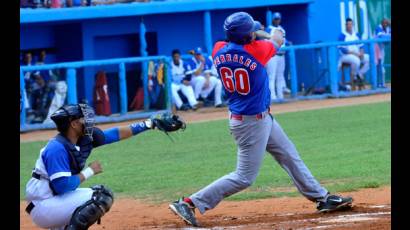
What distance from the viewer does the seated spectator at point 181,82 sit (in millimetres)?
18562

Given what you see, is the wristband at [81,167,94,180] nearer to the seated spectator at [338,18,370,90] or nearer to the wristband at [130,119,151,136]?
the wristband at [130,119,151,136]

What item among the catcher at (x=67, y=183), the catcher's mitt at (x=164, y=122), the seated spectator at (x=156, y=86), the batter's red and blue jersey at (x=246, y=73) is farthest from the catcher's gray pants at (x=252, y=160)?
the seated spectator at (x=156, y=86)

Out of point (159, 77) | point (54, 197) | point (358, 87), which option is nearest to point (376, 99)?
point (358, 87)

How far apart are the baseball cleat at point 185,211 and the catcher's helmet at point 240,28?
1.37 metres

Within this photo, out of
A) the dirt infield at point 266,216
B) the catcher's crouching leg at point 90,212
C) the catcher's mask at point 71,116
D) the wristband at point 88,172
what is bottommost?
the dirt infield at point 266,216

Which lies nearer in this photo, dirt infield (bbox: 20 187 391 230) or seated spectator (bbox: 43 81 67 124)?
dirt infield (bbox: 20 187 391 230)

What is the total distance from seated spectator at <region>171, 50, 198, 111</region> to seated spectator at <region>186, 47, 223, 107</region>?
0.52 feet

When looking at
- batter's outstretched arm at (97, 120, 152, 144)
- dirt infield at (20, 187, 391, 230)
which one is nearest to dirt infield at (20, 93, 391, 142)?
dirt infield at (20, 187, 391, 230)

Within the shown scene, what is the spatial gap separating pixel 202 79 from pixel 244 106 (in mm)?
11347

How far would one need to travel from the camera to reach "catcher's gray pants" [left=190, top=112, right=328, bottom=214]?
7608 mm

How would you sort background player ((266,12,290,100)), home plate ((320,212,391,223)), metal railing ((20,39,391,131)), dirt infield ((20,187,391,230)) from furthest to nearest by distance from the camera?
background player ((266,12,290,100)), metal railing ((20,39,391,131)), home plate ((320,212,391,223)), dirt infield ((20,187,391,230))

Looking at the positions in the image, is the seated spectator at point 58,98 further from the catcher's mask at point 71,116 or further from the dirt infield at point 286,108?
the catcher's mask at point 71,116

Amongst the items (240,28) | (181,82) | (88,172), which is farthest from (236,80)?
(181,82)

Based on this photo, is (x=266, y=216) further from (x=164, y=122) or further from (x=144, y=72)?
(x=144, y=72)
